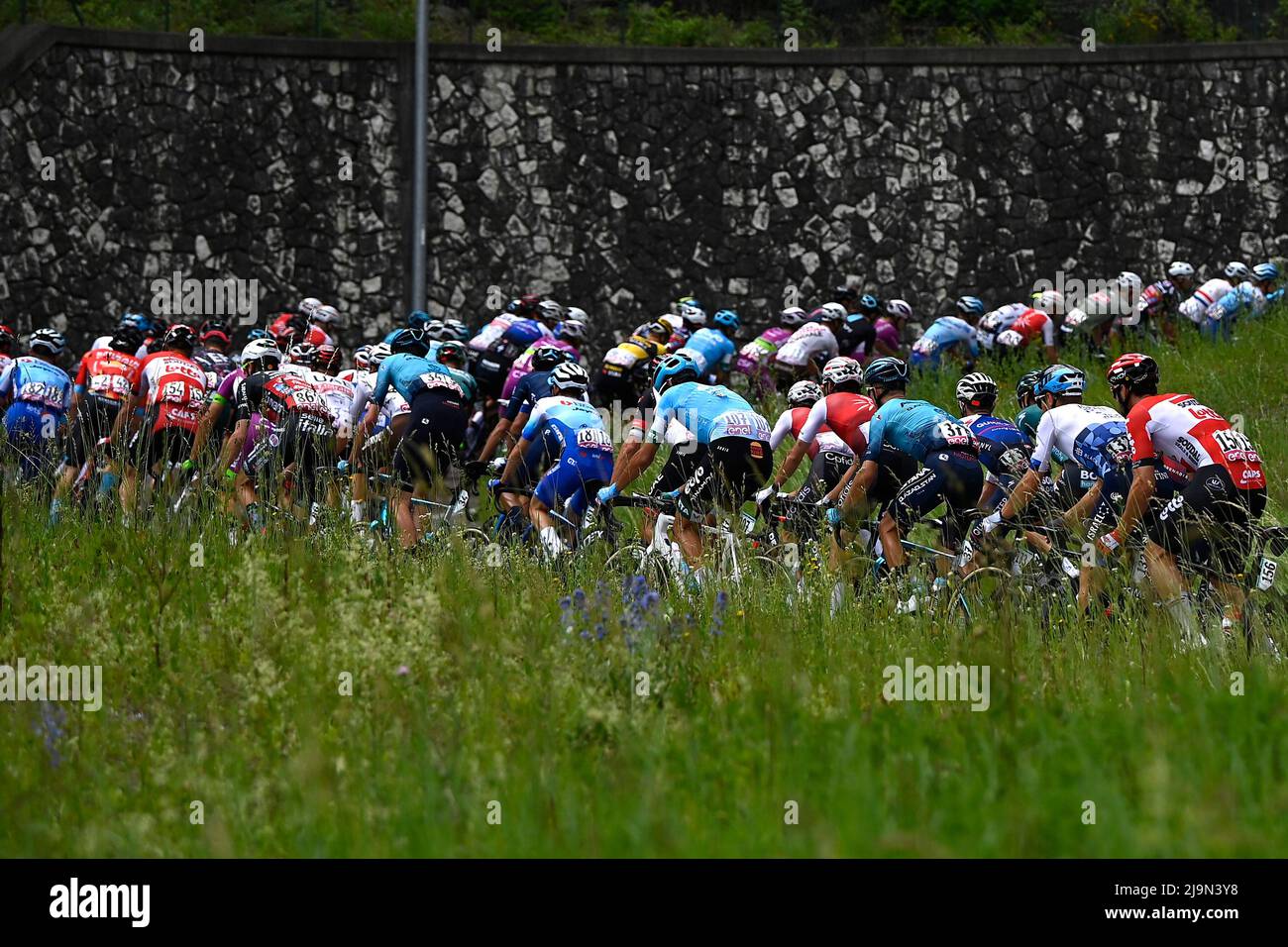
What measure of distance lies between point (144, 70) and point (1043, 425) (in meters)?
18.3

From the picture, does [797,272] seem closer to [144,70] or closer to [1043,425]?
[144,70]

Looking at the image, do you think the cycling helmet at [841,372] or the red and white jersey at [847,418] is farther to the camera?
the cycling helmet at [841,372]

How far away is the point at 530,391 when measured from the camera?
15367 millimetres

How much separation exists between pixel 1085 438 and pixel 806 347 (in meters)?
8.43

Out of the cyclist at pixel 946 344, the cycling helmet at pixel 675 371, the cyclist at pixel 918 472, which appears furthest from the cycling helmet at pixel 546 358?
the cyclist at pixel 946 344

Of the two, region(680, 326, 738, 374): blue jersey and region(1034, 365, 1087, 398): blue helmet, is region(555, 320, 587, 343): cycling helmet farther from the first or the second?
region(1034, 365, 1087, 398): blue helmet

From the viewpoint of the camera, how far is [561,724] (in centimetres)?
643

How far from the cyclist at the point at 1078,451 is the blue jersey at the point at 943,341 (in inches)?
374

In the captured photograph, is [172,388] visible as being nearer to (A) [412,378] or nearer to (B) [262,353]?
(B) [262,353]

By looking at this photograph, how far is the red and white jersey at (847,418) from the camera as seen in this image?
13078 millimetres

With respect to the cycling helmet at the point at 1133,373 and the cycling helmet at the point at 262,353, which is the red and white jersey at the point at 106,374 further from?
the cycling helmet at the point at 1133,373

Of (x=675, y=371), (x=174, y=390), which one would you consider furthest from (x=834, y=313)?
(x=174, y=390)

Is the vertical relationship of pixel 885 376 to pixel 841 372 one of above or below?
below
